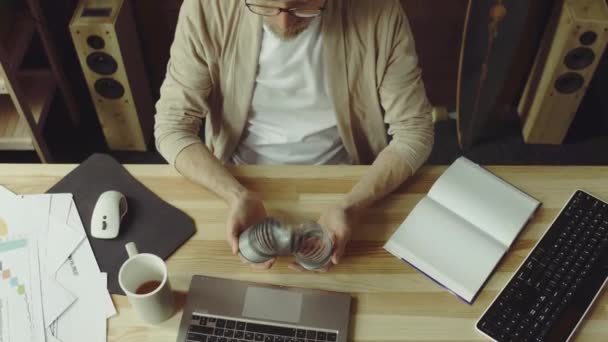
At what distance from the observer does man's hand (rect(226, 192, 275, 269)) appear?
113 cm

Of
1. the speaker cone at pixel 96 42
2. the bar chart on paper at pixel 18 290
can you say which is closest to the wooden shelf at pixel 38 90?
the speaker cone at pixel 96 42

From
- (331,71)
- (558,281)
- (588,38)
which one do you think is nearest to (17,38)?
(331,71)

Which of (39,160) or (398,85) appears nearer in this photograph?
(398,85)

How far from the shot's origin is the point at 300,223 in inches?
46.8

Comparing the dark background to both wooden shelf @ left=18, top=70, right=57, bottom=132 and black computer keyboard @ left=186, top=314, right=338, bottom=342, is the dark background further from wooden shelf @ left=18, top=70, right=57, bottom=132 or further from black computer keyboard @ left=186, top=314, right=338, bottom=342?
black computer keyboard @ left=186, top=314, right=338, bottom=342

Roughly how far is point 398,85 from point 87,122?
1.54m

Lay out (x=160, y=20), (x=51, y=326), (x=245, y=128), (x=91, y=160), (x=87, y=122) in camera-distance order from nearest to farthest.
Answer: (x=51, y=326) < (x=91, y=160) < (x=245, y=128) < (x=160, y=20) < (x=87, y=122)

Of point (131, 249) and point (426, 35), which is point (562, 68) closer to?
point (426, 35)

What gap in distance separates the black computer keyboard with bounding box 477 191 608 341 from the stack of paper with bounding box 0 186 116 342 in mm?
686

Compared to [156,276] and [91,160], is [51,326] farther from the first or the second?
[91,160]

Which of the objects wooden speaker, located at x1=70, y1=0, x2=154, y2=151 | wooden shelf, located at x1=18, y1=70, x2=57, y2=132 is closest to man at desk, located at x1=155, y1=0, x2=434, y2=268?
wooden speaker, located at x1=70, y1=0, x2=154, y2=151

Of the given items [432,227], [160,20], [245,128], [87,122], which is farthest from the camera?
[87,122]

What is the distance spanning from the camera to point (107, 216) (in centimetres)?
116

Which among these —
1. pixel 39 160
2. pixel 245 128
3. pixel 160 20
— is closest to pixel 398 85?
pixel 245 128
